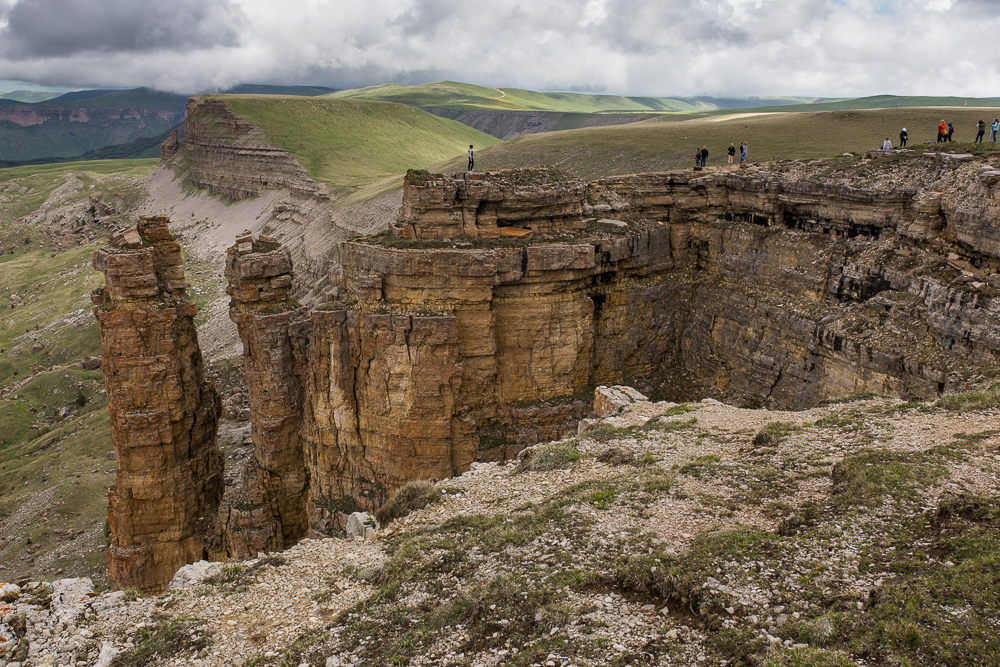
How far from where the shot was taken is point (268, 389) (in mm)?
30719

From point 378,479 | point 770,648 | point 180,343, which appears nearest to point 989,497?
point 770,648

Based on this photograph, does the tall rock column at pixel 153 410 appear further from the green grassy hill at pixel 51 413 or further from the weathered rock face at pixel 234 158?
the weathered rock face at pixel 234 158

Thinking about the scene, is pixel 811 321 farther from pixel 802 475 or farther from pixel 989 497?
pixel 989 497

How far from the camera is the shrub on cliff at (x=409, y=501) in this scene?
1778 centimetres

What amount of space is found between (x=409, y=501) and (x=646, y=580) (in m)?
7.95

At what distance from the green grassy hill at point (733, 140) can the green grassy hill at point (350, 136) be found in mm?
25850

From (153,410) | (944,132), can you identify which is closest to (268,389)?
(153,410)

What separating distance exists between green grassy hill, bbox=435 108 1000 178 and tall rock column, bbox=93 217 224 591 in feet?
162

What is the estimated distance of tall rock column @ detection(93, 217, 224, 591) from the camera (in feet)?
93.9

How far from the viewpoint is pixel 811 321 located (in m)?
28.3

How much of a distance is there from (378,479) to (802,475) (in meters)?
18.9

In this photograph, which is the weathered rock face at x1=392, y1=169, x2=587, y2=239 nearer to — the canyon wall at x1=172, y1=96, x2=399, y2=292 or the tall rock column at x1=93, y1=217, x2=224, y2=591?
the tall rock column at x1=93, y1=217, x2=224, y2=591

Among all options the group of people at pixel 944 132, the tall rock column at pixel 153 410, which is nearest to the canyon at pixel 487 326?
the tall rock column at pixel 153 410

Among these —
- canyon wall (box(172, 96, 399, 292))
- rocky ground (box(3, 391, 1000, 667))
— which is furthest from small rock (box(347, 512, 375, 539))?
canyon wall (box(172, 96, 399, 292))
